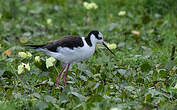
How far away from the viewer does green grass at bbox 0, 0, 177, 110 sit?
4.50 metres

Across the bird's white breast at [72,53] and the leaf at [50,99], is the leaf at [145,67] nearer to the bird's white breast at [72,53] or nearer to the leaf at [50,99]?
the bird's white breast at [72,53]

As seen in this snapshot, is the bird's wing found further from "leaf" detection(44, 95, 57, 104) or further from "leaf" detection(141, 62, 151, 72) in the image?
"leaf" detection(44, 95, 57, 104)

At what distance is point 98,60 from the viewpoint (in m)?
5.89

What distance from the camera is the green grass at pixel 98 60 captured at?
450cm

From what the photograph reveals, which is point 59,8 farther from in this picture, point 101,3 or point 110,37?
point 110,37

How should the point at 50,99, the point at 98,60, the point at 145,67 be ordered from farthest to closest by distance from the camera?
the point at 98,60 < the point at 145,67 < the point at 50,99

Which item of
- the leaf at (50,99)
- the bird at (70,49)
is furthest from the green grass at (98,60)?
the bird at (70,49)

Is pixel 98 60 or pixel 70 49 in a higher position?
pixel 70 49

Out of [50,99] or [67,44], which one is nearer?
[50,99]

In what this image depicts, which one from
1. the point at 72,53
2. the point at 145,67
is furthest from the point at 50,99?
the point at 145,67

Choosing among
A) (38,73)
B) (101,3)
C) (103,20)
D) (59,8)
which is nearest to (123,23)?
(103,20)

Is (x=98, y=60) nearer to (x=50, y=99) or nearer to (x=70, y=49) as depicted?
(x=70, y=49)

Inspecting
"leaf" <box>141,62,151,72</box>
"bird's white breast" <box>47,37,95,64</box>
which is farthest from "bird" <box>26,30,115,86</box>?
"leaf" <box>141,62,151,72</box>

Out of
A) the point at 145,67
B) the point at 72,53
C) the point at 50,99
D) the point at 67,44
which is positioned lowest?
the point at 50,99
